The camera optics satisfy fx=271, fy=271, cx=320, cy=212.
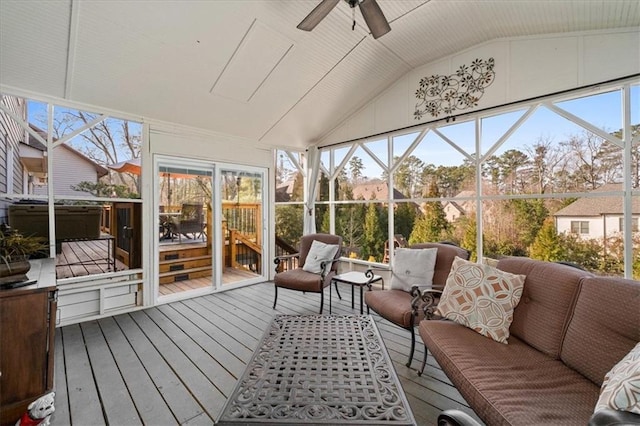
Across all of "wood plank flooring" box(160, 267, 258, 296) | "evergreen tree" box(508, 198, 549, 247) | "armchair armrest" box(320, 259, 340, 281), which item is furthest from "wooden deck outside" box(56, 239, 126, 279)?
"evergreen tree" box(508, 198, 549, 247)

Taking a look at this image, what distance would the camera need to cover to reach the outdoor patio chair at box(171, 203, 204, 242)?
13.9ft

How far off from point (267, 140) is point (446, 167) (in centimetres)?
304

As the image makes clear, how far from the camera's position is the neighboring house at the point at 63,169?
10.1ft

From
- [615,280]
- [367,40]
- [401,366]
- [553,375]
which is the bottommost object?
[401,366]

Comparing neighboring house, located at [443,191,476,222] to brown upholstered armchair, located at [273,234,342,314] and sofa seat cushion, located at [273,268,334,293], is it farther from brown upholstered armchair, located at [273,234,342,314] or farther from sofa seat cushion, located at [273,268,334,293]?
sofa seat cushion, located at [273,268,334,293]

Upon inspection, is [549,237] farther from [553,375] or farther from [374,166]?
[374,166]

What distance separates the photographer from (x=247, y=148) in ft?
15.9

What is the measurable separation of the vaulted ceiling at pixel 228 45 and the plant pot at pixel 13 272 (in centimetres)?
213

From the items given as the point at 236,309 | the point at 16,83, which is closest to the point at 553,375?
the point at 236,309

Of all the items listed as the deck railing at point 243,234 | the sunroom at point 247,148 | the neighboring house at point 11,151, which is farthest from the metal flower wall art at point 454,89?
the neighboring house at point 11,151

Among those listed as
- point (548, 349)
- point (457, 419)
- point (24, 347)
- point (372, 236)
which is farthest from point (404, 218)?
point (24, 347)

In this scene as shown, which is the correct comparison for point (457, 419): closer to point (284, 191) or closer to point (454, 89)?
point (454, 89)

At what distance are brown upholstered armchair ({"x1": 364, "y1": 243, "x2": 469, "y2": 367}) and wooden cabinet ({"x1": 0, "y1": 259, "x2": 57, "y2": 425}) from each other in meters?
2.59

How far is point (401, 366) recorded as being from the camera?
2383 mm
